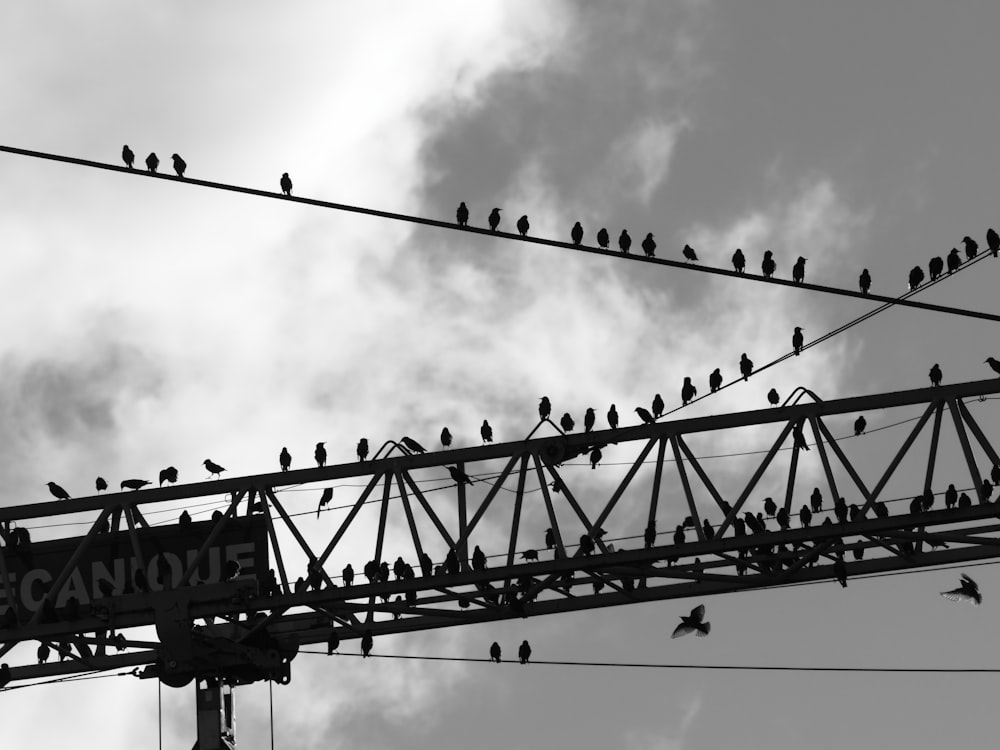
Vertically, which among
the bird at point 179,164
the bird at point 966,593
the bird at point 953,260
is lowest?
the bird at point 966,593

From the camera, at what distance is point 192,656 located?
3275 cm

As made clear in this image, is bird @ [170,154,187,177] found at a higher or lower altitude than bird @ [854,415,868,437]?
higher

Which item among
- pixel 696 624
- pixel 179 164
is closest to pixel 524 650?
pixel 696 624

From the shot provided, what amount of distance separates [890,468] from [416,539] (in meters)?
7.64

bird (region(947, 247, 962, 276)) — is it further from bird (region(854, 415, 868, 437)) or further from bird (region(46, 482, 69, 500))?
bird (region(46, 482, 69, 500))

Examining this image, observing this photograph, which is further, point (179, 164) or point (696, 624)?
point (179, 164)

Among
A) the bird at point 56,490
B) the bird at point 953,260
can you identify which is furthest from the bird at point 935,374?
the bird at point 56,490

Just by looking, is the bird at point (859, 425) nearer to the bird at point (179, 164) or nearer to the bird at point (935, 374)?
the bird at point (935, 374)

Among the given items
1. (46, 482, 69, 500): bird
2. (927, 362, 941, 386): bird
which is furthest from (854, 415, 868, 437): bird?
(46, 482, 69, 500): bird

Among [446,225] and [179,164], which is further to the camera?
[179,164]

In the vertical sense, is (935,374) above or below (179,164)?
below

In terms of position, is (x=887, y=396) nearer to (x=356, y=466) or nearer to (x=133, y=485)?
(x=356, y=466)

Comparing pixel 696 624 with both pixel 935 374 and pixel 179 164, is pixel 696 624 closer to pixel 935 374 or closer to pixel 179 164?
pixel 935 374

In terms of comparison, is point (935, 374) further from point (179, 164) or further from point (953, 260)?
point (179, 164)
